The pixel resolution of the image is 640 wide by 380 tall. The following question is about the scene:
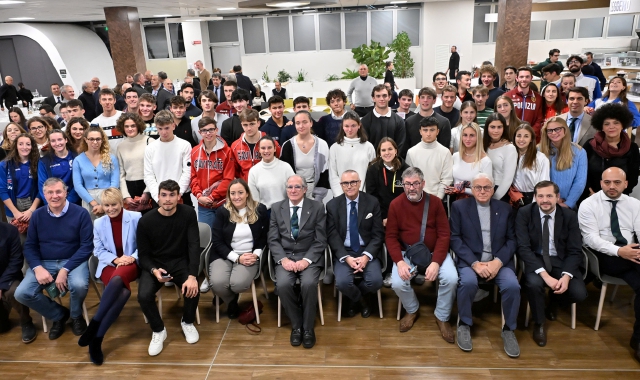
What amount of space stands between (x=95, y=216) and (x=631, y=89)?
8.77m

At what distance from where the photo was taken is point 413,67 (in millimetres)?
16391

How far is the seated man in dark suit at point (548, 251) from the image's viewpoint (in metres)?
3.44

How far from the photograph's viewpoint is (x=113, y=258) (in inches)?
147

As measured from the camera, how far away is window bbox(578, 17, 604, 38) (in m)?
15.8

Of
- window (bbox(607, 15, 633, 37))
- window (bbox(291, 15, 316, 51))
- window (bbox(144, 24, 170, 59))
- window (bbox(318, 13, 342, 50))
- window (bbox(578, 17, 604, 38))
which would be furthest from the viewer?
window (bbox(144, 24, 170, 59))

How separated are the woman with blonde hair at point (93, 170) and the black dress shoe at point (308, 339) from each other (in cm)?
220

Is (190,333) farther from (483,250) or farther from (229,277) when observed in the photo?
(483,250)

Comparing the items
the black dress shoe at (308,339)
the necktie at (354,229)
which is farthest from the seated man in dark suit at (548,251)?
the black dress shoe at (308,339)

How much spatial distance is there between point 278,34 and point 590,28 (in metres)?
10.9

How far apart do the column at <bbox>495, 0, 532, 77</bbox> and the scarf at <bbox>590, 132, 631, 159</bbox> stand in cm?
610

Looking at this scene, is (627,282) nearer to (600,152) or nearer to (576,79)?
(600,152)

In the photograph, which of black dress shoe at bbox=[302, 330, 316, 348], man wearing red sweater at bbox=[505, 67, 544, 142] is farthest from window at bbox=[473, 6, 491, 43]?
black dress shoe at bbox=[302, 330, 316, 348]

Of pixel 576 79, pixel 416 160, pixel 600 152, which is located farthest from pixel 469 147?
pixel 576 79

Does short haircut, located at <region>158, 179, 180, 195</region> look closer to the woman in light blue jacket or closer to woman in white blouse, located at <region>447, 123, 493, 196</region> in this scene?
the woman in light blue jacket
